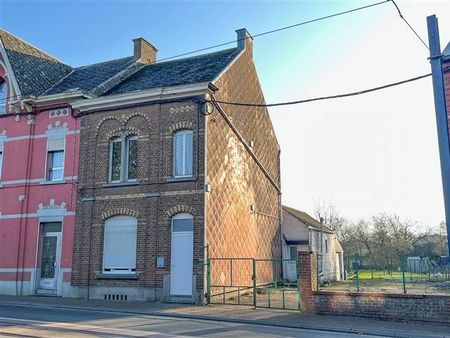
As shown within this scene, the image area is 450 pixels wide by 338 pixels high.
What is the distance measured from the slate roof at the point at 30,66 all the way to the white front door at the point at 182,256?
10.3 metres

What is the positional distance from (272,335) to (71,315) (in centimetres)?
650

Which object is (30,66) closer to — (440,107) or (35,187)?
(35,187)

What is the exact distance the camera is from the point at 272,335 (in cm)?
1111

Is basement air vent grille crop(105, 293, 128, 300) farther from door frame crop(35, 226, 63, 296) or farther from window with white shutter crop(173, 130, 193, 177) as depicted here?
window with white shutter crop(173, 130, 193, 177)

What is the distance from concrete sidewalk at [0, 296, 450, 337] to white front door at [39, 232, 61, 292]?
1.69 meters

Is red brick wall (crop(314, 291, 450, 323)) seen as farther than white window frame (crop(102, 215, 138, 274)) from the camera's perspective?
No

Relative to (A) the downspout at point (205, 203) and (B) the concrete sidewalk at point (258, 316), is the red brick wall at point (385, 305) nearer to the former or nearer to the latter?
(B) the concrete sidewalk at point (258, 316)

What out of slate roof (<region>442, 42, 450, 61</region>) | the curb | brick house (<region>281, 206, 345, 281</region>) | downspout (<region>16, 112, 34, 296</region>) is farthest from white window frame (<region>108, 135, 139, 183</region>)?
brick house (<region>281, 206, 345, 281</region>)

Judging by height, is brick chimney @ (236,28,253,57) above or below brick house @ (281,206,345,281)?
above

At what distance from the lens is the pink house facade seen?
2009cm

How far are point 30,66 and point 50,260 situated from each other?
10.5m

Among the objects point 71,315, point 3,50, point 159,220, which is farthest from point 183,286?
point 3,50

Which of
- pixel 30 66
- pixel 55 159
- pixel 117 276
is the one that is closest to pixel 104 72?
pixel 30 66

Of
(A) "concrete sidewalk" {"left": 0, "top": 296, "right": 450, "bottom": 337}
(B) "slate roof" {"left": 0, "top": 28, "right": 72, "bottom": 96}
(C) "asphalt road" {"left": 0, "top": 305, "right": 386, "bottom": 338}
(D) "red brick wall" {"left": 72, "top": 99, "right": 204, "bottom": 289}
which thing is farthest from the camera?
(B) "slate roof" {"left": 0, "top": 28, "right": 72, "bottom": 96}
